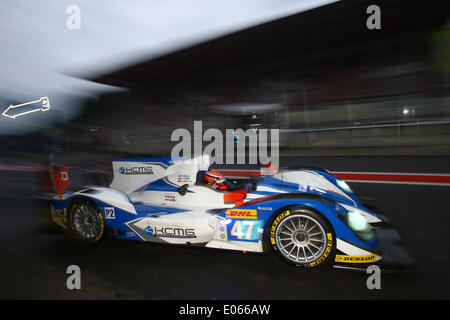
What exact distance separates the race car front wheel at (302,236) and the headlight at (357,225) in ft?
0.55

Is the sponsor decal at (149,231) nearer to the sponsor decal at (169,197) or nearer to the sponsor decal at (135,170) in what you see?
the sponsor decal at (169,197)

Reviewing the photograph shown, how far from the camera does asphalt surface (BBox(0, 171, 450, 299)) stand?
6.86 ft

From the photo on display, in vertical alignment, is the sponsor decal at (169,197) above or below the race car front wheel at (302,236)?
above

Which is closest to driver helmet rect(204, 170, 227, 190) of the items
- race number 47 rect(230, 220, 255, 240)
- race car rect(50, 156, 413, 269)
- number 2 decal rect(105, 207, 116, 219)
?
race car rect(50, 156, 413, 269)

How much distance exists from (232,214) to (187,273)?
2.37ft

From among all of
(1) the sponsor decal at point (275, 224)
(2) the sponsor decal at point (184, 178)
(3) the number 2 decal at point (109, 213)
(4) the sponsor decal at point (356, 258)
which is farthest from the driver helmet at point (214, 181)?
(4) the sponsor decal at point (356, 258)

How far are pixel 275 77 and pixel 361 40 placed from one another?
2.75m

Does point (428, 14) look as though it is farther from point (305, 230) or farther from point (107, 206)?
point (107, 206)

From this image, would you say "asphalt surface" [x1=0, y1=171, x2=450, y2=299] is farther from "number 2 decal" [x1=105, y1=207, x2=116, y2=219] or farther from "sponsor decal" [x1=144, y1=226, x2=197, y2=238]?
"number 2 decal" [x1=105, y1=207, x2=116, y2=219]

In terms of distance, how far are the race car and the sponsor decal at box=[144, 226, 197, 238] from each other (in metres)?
0.01

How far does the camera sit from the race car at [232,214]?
93.0 inches

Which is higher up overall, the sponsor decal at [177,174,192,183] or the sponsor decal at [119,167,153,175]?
the sponsor decal at [119,167,153,175]

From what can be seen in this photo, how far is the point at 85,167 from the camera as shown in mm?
4039
